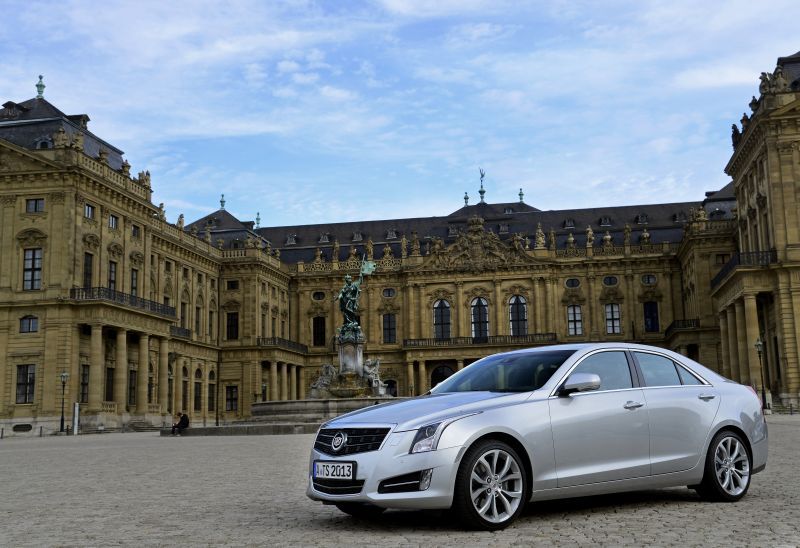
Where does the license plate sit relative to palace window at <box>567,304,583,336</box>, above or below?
below

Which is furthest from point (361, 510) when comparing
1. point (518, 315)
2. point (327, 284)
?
point (327, 284)

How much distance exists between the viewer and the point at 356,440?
805cm

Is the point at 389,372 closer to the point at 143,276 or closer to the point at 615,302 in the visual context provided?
the point at 615,302

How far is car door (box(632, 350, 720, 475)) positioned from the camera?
8.91 m

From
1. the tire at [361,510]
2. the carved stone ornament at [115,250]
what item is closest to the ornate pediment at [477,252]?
the carved stone ornament at [115,250]

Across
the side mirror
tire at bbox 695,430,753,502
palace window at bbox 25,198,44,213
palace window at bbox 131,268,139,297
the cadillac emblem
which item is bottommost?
tire at bbox 695,430,753,502

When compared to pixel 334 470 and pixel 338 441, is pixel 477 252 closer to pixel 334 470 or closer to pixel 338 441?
pixel 338 441

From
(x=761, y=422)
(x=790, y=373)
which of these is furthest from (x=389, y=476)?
(x=790, y=373)

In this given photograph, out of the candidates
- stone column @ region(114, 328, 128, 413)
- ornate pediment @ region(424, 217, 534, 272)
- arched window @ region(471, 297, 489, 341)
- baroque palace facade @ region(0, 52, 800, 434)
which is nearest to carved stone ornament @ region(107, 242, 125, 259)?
baroque palace facade @ region(0, 52, 800, 434)

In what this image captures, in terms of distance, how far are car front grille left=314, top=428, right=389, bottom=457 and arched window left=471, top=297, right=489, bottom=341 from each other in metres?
65.7

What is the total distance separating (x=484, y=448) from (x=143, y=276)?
4705 cm

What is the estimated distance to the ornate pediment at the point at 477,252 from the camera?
73250mm

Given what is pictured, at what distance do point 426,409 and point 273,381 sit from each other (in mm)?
62321

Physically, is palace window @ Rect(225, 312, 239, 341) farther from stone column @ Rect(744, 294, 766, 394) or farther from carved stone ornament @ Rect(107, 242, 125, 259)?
stone column @ Rect(744, 294, 766, 394)
